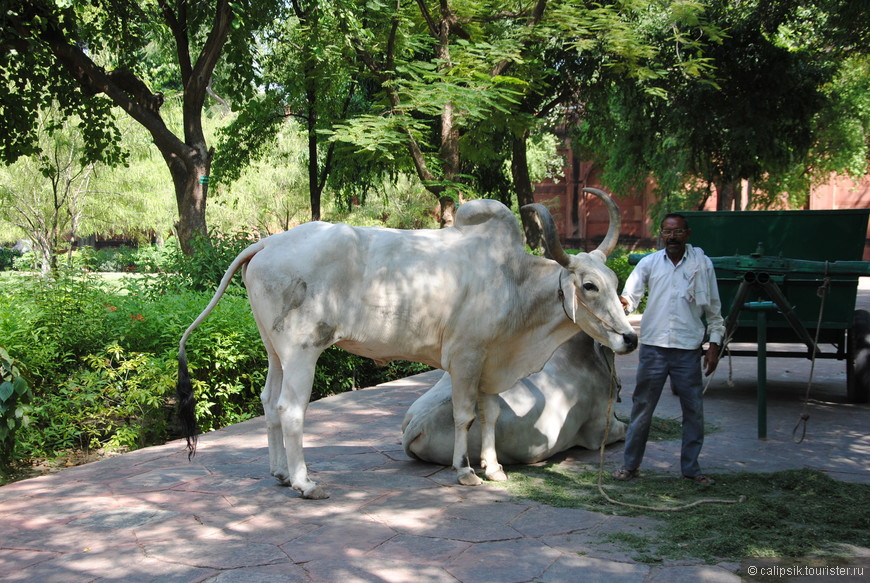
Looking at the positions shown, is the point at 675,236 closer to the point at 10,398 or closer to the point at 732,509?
the point at 732,509

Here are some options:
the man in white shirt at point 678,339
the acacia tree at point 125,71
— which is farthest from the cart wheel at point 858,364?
the acacia tree at point 125,71

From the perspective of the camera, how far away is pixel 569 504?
4801 mm

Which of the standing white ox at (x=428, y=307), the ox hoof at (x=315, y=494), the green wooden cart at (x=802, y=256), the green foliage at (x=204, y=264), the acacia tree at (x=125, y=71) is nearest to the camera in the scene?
the ox hoof at (x=315, y=494)

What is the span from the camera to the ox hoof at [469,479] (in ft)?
17.1

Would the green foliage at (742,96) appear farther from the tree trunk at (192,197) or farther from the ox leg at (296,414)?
the ox leg at (296,414)

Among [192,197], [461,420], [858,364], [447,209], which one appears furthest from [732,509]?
[192,197]

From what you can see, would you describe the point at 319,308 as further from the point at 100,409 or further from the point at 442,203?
the point at 442,203

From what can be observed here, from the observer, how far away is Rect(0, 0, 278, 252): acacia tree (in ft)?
36.1

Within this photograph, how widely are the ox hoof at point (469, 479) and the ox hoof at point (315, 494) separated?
2.99ft

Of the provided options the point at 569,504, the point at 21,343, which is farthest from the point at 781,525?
the point at 21,343

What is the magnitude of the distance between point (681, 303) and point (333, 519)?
264 centimetres

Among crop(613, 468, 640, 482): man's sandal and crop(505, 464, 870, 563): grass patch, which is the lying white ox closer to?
crop(505, 464, 870, 563): grass patch

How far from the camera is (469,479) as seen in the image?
5223mm

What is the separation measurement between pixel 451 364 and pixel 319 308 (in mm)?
998
